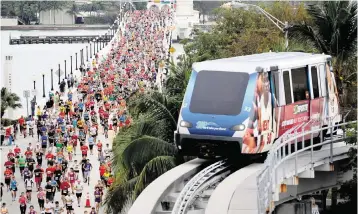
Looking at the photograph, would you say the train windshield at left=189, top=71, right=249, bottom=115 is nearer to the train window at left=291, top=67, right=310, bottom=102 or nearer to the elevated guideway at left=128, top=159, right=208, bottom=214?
the elevated guideway at left=128, top=159, right=208, bottom=214

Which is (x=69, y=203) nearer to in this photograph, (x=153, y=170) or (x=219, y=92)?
(x=153, y=170)

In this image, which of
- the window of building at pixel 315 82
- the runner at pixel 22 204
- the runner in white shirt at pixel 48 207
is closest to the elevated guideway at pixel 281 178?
the window of building at pixel 315 82

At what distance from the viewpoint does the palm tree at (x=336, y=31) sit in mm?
28844

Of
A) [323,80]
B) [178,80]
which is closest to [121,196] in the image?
[178,80]

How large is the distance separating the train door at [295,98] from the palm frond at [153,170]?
2.37 metres

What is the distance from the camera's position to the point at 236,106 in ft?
72.9

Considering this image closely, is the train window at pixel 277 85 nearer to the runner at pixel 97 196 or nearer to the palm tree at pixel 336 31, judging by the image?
the palm tree at pixel 336 31

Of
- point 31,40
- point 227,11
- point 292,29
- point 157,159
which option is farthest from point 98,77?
point 31,40

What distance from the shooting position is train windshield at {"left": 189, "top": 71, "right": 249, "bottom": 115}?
22234 mm

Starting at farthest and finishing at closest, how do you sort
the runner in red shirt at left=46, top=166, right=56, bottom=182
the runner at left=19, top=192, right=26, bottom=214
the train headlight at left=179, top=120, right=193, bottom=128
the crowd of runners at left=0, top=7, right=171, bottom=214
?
the runner in red shirt at left=46, top=166, right=56, bottom=182
the crowd of runners at left=0, top=7, right=171, bottom=214
the runner at left=19, top=192, right=26, bottom=214
the train headlight at left=179, top=120, right=193, bottom=128

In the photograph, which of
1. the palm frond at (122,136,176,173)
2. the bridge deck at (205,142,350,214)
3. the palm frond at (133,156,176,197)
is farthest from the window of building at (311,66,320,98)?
the palm frond at (122,136,176,173)

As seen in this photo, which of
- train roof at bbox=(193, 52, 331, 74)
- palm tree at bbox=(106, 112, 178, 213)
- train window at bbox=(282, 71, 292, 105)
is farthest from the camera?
train window at bbox=(282, 71, 292, 105)

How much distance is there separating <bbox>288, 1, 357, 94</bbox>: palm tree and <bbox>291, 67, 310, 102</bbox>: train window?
16.9 ft

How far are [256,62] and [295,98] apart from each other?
4.86 feet
